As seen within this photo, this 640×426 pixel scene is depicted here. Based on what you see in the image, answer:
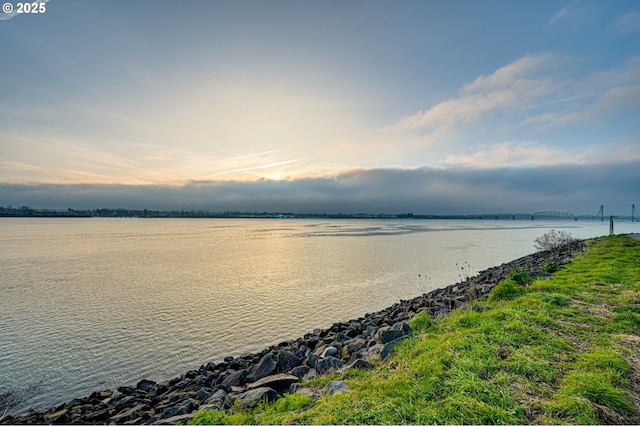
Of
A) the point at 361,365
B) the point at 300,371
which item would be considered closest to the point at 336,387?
the point at 361,365

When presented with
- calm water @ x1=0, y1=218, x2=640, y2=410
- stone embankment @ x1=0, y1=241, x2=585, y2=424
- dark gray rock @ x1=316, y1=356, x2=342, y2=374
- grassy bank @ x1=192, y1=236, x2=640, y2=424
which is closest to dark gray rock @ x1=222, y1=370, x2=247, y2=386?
stone embankment @ x1=0, y1=241, x2=585, y2=424

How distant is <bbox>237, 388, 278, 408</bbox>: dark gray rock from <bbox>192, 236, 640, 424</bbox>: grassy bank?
234 mm

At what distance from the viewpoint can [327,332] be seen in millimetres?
12211

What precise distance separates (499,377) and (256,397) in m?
4.13

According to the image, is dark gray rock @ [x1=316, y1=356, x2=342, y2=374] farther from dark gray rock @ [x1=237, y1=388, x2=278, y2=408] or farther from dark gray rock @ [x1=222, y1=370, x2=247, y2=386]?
dark gray rock @ [x1=222, y1=370, x2=247, y2=386]

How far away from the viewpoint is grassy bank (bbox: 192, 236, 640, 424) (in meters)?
4.06

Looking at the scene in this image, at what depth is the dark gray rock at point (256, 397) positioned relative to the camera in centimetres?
545

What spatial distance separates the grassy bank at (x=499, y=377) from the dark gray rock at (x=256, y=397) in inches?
9.2

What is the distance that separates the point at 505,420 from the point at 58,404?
1167cm

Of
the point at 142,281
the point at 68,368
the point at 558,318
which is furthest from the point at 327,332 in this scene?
the point at 142,281

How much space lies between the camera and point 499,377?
4.72 m

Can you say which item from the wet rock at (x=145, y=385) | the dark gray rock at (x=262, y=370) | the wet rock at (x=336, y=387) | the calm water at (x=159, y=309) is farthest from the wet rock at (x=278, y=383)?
the calm water at (x=159, y=309)

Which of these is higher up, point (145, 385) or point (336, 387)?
point (336, 387)

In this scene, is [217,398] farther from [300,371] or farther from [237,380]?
[300,371]
